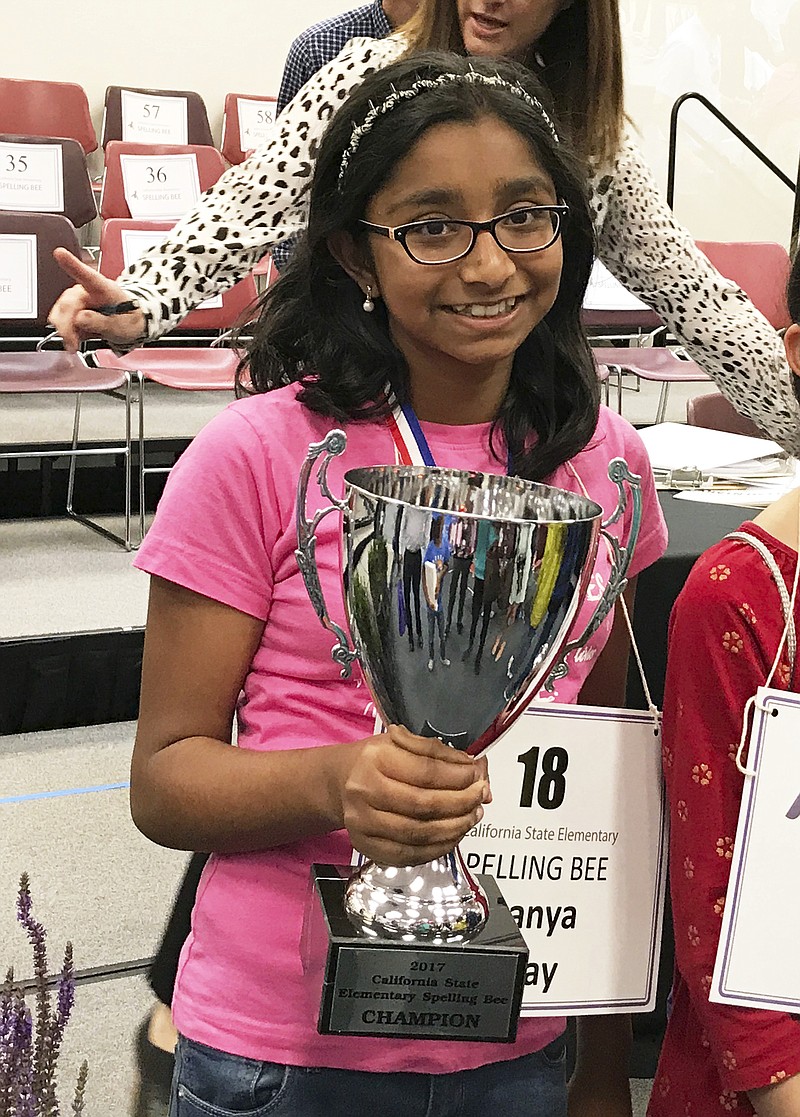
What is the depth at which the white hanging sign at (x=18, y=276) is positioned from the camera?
3943mm

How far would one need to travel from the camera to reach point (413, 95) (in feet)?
3.02

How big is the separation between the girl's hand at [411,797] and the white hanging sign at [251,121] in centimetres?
571

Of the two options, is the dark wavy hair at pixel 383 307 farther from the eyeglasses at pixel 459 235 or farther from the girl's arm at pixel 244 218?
the girl's arm at pixel 244 218

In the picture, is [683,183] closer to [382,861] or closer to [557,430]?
[557,430]

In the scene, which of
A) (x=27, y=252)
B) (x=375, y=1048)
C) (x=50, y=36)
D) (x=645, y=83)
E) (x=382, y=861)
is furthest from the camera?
(x=645, y=83)

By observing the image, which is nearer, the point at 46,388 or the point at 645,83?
the point at 46,388

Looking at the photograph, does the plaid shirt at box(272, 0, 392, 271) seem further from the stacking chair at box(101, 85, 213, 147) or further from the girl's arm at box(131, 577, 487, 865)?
the stacking chair at box(101, 85, 213, 147)

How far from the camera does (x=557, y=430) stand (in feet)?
3.24

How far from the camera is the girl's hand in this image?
2.08 ft

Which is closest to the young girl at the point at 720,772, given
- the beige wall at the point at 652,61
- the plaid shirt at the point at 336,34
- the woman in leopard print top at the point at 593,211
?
the woman in leopard print top at the point at 593,211

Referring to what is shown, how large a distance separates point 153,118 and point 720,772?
18.1 feet

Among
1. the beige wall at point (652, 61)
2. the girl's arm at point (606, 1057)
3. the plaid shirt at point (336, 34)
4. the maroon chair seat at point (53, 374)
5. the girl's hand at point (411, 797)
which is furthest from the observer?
the beige wall at point (652, 61)

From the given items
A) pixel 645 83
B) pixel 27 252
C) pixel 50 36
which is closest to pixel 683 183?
pixel 645 83

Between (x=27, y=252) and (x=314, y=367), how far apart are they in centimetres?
330
